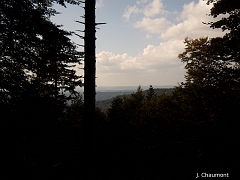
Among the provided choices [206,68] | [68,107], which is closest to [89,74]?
[68,107]

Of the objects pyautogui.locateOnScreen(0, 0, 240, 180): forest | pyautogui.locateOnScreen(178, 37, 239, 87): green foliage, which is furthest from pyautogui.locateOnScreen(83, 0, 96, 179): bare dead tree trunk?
pyautogui.locateOnScreen(178, 37, 239, 87): green foliage

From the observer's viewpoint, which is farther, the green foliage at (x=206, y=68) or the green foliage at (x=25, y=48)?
the green foliage at (x=206, y=68)

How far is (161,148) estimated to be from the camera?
1292 cm

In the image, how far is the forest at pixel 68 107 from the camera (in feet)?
17.0

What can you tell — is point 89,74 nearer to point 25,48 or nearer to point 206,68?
point 25,48

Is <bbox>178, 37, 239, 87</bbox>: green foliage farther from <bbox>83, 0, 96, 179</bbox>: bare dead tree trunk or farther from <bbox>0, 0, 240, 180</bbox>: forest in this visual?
<bbox>83, 0, 96, 179</bbox>: bare dead tree trunk

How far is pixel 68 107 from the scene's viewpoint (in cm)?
908

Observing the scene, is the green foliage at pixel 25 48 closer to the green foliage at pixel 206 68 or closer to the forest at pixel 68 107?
the forest at pixel 68 107

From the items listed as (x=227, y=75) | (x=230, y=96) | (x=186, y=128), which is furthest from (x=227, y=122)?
(x=186, y=128)

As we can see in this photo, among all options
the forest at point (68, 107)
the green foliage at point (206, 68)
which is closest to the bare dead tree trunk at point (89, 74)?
the forest at point (68, 107)

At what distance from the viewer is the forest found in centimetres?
518

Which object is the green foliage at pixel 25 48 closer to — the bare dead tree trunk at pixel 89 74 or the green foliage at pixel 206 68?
the bare dead tree trunk at pixel 89 74

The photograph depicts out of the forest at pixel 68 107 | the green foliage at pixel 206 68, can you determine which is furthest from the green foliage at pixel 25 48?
the green foliage at pixel 206 68

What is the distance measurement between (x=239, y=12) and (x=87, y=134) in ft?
28.4
